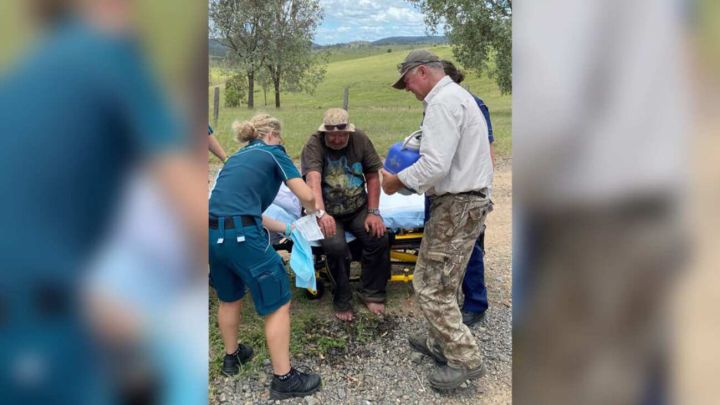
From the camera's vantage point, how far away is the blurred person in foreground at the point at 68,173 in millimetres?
1118

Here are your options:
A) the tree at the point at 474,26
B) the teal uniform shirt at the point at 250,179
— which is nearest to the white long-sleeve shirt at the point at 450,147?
the teal uniform shirt at the point at 250,179

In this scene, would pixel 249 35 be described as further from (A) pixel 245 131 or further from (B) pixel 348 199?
(A) pixel 245 131

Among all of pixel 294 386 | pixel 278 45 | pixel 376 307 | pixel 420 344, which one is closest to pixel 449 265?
pixel 420 344

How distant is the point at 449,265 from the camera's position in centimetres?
294

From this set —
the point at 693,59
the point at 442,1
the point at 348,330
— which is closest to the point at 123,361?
the point at 693,59

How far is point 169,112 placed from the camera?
1.19 meters

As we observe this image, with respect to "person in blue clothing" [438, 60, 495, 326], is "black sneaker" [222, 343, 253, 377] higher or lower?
lower

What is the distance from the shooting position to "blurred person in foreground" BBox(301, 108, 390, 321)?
4035 mm

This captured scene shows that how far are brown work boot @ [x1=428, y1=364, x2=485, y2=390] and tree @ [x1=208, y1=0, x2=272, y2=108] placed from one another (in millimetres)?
6471

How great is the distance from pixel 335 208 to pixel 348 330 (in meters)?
0.94

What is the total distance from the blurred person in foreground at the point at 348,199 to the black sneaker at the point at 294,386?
891mm

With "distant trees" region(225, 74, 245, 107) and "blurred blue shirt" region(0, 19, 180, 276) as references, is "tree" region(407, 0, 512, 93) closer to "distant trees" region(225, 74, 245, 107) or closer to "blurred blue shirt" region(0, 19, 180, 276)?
"distant trees" region(225, 74, 245, 107)

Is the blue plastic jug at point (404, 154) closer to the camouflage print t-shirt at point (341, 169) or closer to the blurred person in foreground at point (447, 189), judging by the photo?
the blurred person in foreground at point (447, 189)

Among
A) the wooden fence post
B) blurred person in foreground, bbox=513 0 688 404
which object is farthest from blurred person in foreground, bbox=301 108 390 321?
the wooden fence post
